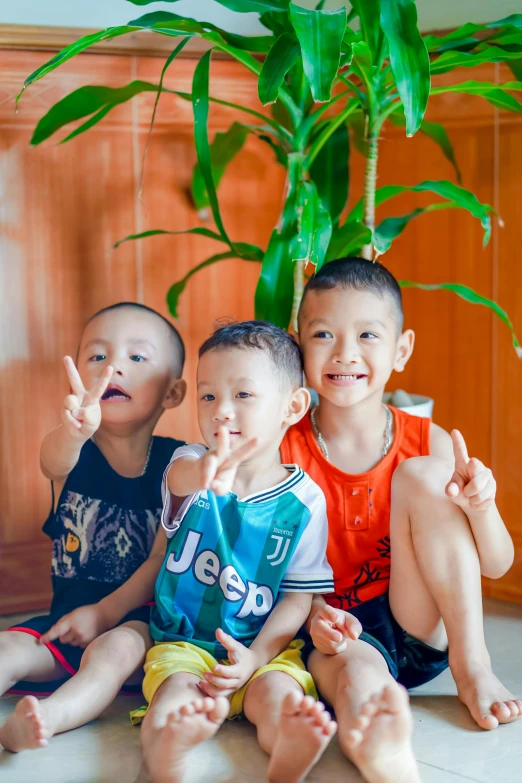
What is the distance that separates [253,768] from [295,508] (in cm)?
36

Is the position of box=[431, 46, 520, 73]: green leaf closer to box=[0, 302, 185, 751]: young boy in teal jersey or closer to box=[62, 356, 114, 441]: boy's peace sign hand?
box=[0, 302, 185, 751]: young boy in teal jersey

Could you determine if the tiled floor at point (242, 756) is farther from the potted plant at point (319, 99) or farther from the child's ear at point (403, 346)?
the potted plant at point (319, 99)

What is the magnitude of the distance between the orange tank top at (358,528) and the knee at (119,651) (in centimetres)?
31

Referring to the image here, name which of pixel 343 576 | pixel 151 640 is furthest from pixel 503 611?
pixel 151 640

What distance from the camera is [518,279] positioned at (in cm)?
174

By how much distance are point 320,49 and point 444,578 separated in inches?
30.5

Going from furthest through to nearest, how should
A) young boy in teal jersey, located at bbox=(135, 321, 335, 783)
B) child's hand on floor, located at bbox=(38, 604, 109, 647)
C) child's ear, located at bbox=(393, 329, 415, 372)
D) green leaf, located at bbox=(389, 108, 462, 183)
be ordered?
green leaf, located at bbox=(389, 108, 462, 183) < child's ear, located at bbox=(393, 329, 415, 372) < child's hand on floor, located at bbox=(38, 604, 109, 647) < young boy in teal jersey, located at bbox=(135, 321, 335, 783)

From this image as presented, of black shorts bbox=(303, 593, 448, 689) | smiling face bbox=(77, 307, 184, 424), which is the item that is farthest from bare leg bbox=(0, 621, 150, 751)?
smiling face bbox=(77, 307, 184, 424)

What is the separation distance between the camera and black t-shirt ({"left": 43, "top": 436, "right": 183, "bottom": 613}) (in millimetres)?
1451

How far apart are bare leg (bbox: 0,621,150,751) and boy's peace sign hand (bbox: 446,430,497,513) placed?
0.52 m

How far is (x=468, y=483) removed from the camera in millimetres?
1153

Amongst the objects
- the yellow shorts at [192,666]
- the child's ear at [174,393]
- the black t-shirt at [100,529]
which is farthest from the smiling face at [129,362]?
the yellow shorts at [192,666]

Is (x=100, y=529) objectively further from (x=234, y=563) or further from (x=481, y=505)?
(x=481, y=505)

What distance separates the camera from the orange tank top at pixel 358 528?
1346 mm
